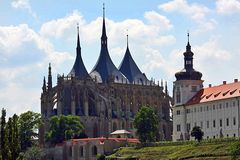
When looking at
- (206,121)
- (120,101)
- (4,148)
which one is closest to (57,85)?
(120,101)

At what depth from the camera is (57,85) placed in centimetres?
16162

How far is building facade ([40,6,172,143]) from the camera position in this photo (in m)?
160

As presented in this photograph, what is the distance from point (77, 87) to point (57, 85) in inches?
160

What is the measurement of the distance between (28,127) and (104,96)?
21751mm

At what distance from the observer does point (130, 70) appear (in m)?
178

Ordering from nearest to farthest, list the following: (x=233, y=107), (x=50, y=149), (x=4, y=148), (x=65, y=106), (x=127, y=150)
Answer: (x=4, y=148) < (x=233, y=107) < (x=127, y=150) < (x=50, y=149) < (x=65, y=106)

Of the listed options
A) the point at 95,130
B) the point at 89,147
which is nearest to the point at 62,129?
the point at 89,147

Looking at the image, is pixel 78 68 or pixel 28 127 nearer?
pixel 28 127

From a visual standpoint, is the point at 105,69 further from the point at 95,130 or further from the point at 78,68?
the point at 95,130

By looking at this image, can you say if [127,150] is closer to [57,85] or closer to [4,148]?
[57,85]

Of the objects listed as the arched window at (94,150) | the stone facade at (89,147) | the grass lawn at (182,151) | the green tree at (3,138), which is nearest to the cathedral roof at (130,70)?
the stone facade at (89,147)

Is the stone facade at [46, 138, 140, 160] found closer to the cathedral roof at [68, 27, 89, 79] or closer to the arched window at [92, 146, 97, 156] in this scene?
the arched window at [92, 146, 97, 156]

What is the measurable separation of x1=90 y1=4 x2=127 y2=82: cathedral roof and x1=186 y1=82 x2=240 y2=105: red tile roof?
43.8 metres

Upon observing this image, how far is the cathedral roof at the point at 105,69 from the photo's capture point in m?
170
